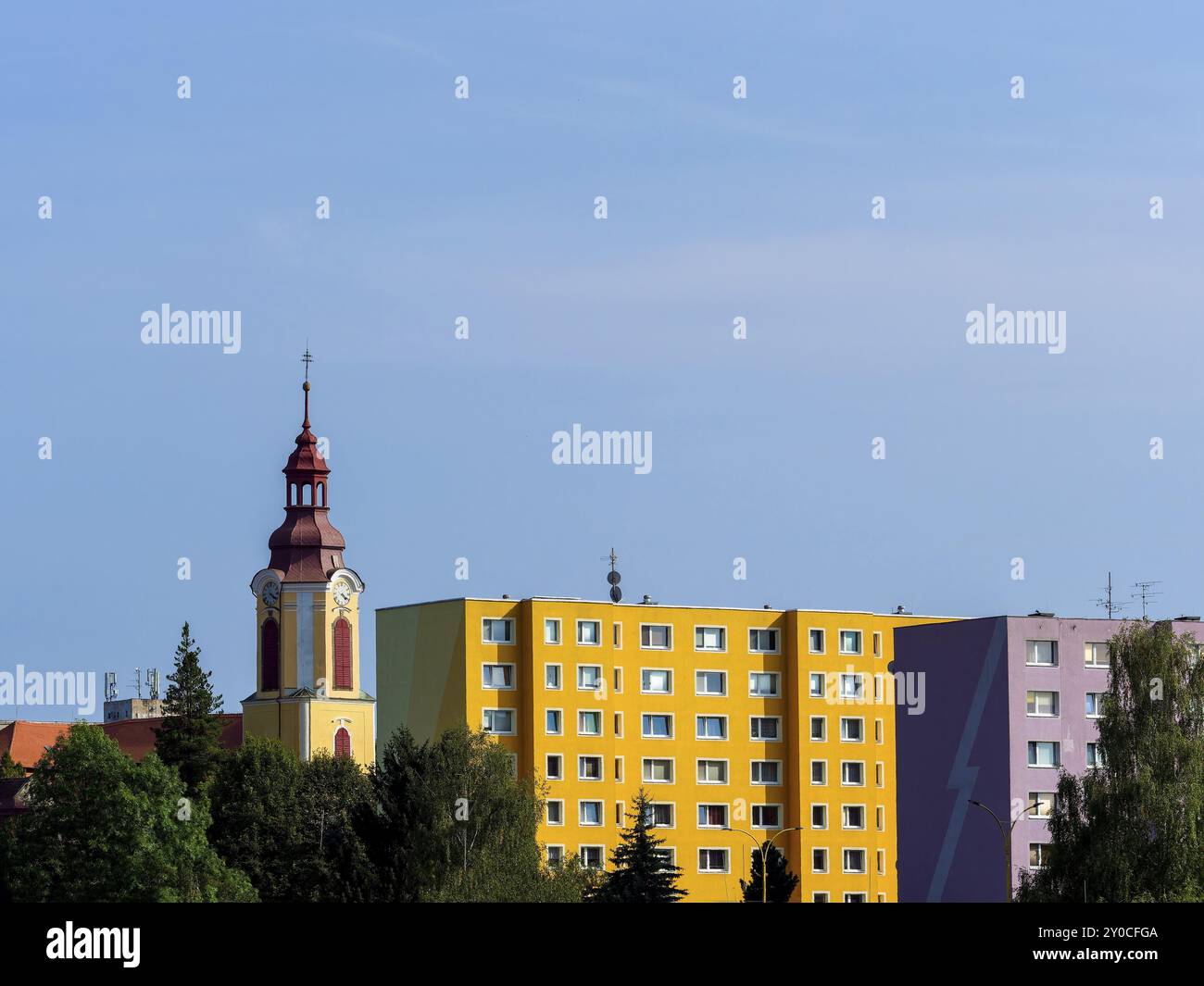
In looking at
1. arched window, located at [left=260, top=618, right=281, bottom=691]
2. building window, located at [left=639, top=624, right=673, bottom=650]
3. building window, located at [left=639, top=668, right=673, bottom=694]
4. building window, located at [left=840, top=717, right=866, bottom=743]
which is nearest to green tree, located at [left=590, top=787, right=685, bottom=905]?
building window, located at [left=639, top=668, right=673, bottom=694]

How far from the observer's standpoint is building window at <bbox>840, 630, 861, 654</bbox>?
110m

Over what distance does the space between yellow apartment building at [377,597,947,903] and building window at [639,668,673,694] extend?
0.29ft

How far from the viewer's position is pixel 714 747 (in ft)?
355

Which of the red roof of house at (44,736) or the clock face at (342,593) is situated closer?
the clock face at (342,593)

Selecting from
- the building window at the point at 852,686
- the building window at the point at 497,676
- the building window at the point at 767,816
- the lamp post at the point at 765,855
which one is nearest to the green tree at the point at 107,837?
the building window at the point at 497,676

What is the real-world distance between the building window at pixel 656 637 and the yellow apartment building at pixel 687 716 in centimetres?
6

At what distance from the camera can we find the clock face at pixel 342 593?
14912cm

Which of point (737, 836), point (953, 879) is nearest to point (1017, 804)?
point (953, 879)

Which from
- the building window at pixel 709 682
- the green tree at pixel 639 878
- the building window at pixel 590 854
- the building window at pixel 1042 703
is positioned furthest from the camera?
the building window at pixel 709 682

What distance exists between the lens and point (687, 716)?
353 feet

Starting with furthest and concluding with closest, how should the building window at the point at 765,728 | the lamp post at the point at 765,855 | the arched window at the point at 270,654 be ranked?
1. the arched window at the point at 270,654
2. the building window at the point at 765,728
3. the lamp post at the point at 765,855

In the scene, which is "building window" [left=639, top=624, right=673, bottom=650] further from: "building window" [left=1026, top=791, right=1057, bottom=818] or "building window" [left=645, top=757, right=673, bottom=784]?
"building window" [left=1026, top=791, right=1057, bottom=818]

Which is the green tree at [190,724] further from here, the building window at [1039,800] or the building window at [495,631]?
the building window at [1039,800]
